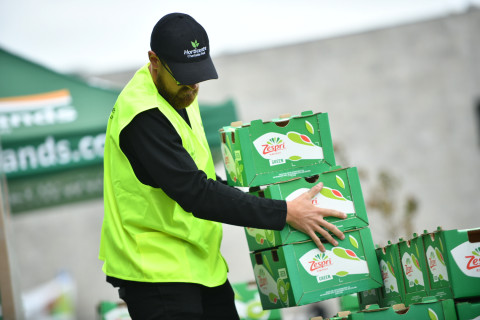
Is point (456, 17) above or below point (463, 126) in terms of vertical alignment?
above

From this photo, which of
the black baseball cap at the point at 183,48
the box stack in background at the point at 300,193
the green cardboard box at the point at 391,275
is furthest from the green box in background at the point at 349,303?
the black baseball cap at the point at 183,48

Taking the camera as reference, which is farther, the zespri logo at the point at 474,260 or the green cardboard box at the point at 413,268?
the green cardboard box at the point at 413,268

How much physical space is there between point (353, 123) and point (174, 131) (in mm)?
8480

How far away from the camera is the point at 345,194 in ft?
9.93

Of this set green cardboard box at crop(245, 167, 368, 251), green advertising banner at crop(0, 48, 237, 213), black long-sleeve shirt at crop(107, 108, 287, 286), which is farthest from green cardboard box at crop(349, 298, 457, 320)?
green advertising banner at crop(0, 48, 237, 213)

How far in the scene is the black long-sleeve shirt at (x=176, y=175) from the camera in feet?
8.50

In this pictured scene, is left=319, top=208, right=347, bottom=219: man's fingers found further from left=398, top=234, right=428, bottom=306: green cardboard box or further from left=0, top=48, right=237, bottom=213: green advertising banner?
left=0, top=48, right=237, bottom=213: green advertising banner

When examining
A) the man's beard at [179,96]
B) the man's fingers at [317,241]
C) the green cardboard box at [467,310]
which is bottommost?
the green cardboard box at [467,310]

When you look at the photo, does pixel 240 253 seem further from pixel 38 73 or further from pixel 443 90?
pixel 38 73

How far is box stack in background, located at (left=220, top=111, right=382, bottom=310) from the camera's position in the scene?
116 inches

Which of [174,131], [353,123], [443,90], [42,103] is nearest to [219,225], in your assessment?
[174,131]

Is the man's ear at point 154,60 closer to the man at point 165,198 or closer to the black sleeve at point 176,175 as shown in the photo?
the man at point 165,198

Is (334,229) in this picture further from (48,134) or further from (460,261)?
(48,134)

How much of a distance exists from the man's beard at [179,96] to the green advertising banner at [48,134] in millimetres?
1774
